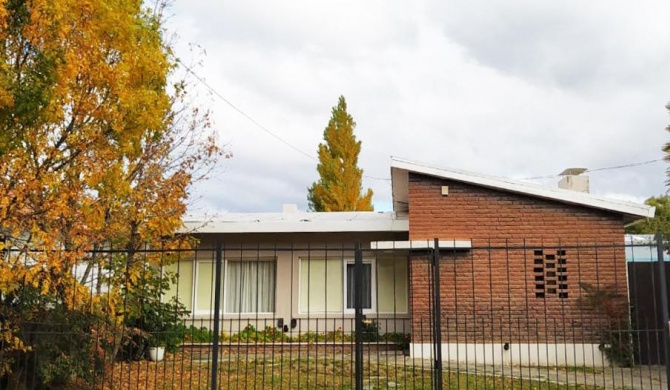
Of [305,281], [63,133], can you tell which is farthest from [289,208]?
→ [63,133]

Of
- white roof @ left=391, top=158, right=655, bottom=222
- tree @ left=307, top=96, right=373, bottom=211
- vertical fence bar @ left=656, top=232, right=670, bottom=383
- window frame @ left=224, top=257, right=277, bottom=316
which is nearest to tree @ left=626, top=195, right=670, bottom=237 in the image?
white roof @ left=391, top=158, right=655, bottom=222

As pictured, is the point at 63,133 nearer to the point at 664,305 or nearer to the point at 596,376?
the point at 664,305

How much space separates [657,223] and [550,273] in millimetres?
15076

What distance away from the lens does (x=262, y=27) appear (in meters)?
13.8

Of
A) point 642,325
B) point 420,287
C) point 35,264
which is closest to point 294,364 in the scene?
point 420,287

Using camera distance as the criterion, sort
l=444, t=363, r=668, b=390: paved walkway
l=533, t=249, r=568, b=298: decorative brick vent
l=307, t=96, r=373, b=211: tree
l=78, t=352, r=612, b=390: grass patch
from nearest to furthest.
A: l=78, t=352, r=612, b=390: grass patch
l=444, t=363, r=668, b=390: paved walkway
l=533, t=249, r=568, b=298: decorative brick vent
l=307, t=96, r=373, b=211: tree

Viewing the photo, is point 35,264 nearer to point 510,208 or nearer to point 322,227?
point 322,227

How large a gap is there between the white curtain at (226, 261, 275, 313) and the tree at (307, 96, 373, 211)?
1477cm

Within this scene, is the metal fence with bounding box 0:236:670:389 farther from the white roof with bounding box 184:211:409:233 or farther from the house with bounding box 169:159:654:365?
the white roof with bounding box 184:211:409:233

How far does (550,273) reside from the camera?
43.1ft

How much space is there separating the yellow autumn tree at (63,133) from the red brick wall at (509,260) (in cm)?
637

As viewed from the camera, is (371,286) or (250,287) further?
(250,287)

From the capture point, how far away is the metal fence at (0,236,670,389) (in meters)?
8.20

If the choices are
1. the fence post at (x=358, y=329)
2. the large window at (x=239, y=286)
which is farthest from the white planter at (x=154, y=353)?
the fence post at (x=358, y=329)
